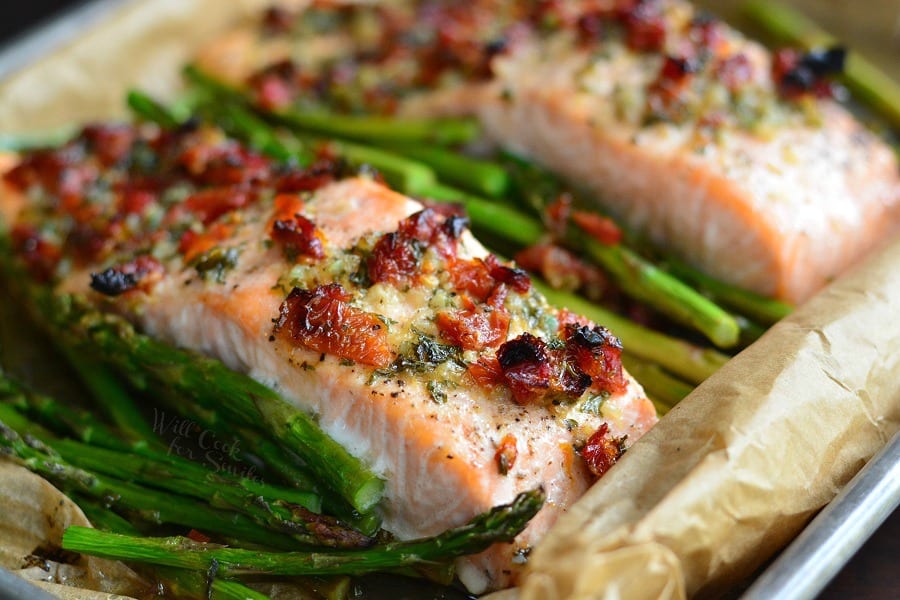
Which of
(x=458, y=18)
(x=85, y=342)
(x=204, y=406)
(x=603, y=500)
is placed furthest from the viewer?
(x=458, y=18)

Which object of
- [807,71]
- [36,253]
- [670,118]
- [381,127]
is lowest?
[36,253]

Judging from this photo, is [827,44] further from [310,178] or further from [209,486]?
[209,486]

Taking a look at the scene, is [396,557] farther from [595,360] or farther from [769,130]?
[769,130]

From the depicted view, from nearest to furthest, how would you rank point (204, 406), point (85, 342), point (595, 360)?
1. point (595, 360)
2. point (204, 406)
3. point (85, 342)

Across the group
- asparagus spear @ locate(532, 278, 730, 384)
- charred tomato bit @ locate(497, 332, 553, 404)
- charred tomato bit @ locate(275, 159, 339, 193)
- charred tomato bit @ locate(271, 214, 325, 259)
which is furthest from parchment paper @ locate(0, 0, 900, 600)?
charred tomato bit @ locate(275, 159, 339, 193)

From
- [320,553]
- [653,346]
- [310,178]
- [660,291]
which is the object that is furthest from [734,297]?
[320,553]

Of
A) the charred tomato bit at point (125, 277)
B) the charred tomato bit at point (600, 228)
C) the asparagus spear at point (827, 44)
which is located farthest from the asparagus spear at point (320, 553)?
the asparagus spear at point (827, 44)

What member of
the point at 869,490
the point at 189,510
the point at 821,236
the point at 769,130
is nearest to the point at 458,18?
the point at 769,130

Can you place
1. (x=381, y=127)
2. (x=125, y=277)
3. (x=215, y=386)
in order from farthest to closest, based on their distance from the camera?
(x=381, y=127) → (x=125, y=277) → (x=215, y=386)
